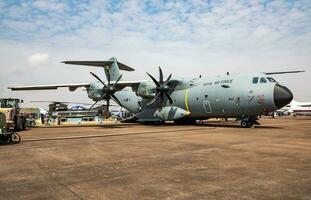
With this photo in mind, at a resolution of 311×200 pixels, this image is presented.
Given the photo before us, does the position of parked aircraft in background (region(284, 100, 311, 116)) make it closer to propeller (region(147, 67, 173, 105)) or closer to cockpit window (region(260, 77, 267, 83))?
propeller (region(147, 67, 173, 105))

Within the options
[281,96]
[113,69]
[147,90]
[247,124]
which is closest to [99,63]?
[113,69]

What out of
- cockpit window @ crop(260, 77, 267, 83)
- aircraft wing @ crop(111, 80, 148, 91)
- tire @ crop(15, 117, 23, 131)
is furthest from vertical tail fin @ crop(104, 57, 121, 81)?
cockpit window @ crop(260, 77, 267, 83)

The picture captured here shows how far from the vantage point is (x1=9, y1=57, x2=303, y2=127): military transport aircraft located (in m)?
20.8

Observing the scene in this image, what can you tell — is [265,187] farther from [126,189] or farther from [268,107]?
[268,107]

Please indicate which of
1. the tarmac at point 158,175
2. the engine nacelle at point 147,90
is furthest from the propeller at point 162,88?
the tarmac at point 158,175

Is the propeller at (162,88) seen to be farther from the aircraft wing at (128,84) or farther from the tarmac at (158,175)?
the tarmac at (158,175)

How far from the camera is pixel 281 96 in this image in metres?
19.8

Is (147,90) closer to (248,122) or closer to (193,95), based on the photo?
(193,95)

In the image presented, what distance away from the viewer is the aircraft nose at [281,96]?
64.6ft

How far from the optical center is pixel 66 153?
9.86 meters

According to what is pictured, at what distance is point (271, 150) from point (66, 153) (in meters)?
6.83

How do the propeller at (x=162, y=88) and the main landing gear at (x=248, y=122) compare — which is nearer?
the main landing gear at (x=248, y=122)

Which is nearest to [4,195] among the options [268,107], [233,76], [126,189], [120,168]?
[126,189]

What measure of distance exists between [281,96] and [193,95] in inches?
300
